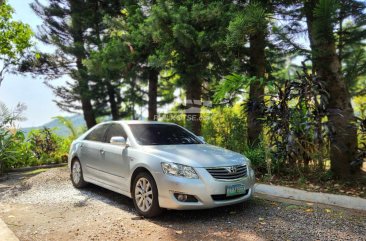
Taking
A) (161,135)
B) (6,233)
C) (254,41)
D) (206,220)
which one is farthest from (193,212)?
(254,41)

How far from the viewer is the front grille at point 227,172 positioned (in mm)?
5078

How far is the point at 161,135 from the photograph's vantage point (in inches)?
252

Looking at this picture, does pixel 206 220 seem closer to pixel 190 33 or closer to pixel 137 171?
pixel 137 171

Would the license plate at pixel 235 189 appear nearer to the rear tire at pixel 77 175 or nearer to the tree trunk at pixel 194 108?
the rear tire at pixel 77 175

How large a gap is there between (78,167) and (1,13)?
641cm

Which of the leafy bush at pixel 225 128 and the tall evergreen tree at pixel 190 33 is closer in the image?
the tall evergreen tree at pixel 190 33

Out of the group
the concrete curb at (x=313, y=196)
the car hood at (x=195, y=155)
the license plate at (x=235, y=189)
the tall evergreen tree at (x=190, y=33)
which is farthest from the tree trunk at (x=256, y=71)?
the license plate at (x=235, y=189)

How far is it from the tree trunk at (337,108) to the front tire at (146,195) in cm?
340

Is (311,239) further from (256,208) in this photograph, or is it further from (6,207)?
(6,207)

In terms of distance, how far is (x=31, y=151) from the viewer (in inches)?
467

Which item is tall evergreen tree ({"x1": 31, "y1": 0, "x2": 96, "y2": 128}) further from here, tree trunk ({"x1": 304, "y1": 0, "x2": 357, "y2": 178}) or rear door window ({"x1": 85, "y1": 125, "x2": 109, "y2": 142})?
tree trunk ({"x1": 304, "y1": 0, "x2": 357, "y2": 178})

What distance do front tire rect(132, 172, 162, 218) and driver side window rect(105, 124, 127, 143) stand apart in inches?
46.4

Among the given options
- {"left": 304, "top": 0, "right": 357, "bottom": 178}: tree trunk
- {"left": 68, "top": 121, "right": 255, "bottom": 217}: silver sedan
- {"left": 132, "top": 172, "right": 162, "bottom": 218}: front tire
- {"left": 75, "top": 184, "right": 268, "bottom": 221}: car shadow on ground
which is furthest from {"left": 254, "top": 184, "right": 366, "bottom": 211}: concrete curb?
{"left": 132, "top": 172, "right": 162, "bottom": 218}: front tire

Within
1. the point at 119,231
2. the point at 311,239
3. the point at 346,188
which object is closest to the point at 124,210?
the point at 119,231
